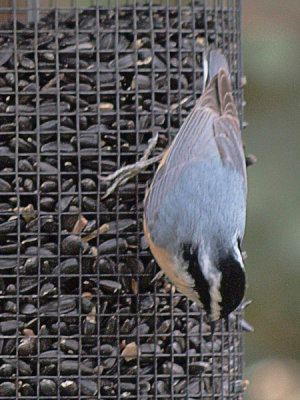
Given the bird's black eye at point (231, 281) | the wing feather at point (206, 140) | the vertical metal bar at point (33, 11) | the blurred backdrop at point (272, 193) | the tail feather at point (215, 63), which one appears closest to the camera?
the bird's black eye at point (231, 281)

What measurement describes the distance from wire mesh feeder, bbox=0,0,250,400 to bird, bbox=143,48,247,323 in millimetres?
268

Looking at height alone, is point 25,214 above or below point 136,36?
below

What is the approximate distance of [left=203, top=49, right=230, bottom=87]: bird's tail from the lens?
6.39 m

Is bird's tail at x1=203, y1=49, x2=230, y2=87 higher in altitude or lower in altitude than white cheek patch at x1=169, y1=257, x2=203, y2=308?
higher

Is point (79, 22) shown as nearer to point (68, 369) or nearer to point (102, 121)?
point (102, 121)

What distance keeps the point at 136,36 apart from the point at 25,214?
1049mm

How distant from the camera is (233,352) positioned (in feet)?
22.2

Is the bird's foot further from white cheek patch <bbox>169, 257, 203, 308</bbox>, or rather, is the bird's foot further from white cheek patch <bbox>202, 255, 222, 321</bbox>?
white cheek patch <bbox>202, 255, 222, 321</bbox>

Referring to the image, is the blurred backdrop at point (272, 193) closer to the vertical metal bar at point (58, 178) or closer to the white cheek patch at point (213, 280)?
the vertical metal bar at point (58, 178)

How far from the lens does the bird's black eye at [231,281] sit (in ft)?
19.3

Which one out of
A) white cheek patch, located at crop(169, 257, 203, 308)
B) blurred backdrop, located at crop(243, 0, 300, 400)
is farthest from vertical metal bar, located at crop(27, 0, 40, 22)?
white cheek patch, located at crop(169, 257, 203, 308)

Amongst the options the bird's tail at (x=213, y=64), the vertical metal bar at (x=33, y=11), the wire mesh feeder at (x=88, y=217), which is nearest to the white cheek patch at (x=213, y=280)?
the wire mesh feeder at (x=88, y=217)

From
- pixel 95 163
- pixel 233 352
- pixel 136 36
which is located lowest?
pixel 233 352

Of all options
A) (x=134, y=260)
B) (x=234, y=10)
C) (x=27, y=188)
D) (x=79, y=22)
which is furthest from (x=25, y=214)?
(x=234, y=10)
